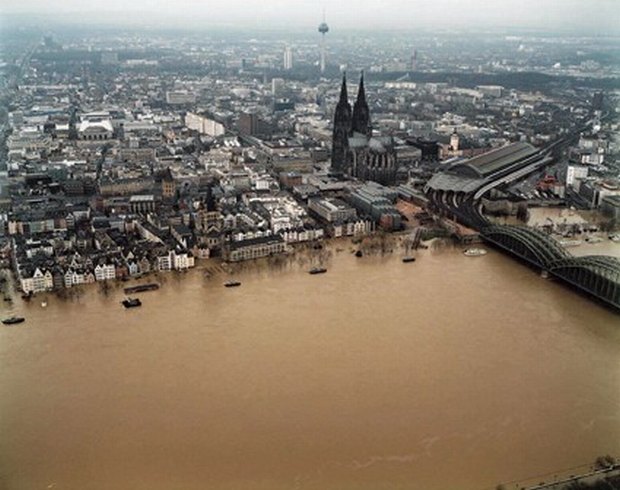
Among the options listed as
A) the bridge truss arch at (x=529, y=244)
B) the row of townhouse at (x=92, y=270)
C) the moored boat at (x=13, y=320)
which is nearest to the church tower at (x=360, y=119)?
the bridge truss arch at (x=529, y=244)

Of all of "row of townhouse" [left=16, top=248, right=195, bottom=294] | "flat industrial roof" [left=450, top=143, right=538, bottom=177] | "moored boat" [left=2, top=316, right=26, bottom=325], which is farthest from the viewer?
"flat industrial roof" [left=450, top=143, right=538, bottom=177]

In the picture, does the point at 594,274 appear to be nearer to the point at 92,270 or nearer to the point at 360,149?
the point at 92,270

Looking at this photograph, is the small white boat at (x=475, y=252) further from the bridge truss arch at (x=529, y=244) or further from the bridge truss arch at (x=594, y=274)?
the bridge truss arch at (x=594, y=274)

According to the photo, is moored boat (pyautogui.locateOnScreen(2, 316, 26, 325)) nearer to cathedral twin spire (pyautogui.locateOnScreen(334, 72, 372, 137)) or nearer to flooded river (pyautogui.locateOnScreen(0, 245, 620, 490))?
flooded river (pyautogui.locateOnScreen(0, 245, 620, 490))

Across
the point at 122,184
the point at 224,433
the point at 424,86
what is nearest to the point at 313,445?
the point at 224,433

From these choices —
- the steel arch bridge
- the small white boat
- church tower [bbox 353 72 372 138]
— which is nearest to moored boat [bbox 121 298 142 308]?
the small white boat

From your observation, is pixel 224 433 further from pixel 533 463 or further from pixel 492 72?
pixel 492 72
